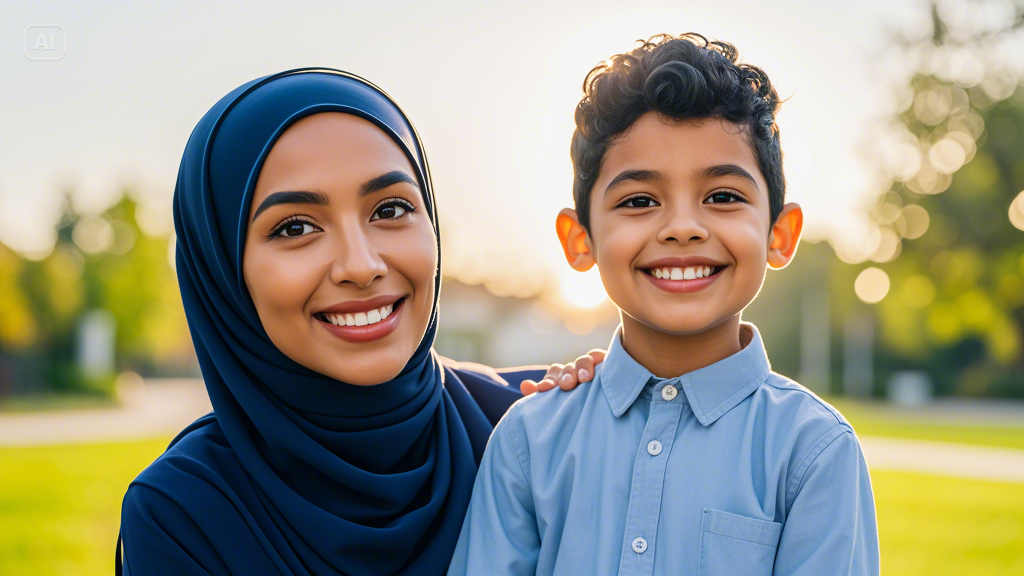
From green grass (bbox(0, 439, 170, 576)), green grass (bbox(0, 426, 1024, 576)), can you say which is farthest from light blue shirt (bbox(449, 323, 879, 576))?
green grass (bbox(0, 439, 170, 576))

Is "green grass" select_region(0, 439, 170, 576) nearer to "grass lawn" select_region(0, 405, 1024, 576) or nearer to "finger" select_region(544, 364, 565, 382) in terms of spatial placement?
"grass lawn" select_region(0, 405, 1024, 576)

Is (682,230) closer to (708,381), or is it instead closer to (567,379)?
(708,381)

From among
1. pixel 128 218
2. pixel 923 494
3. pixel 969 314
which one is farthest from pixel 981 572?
pixel 128 218

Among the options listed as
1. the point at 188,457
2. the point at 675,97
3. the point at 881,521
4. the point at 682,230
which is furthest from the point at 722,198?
the point at 881,521

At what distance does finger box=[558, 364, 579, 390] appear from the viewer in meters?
2.38

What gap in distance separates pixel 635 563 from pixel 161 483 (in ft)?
3.99

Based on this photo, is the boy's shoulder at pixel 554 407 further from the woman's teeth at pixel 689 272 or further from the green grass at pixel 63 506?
the green grass at pixel 63 506

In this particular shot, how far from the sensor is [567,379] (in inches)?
94.6

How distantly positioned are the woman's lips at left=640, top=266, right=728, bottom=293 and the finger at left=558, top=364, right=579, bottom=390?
17.9 inches

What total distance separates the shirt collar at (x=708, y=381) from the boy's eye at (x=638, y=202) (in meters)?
0.41

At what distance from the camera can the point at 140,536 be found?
2104 mm

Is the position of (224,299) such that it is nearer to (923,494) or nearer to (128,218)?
(923,494)

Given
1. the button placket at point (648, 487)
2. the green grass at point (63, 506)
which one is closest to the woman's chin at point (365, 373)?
the button placket at point (648, 487)

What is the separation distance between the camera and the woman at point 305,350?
7.07 ft
